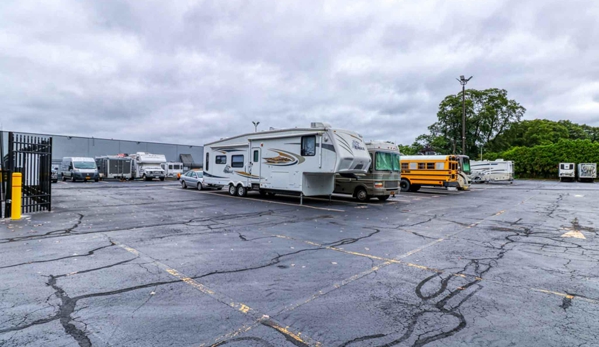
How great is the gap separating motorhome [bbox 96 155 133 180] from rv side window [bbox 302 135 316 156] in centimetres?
2770

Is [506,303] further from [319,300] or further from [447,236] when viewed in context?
[447,236]

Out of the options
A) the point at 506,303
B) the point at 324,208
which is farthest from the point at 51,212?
the point at 506,303

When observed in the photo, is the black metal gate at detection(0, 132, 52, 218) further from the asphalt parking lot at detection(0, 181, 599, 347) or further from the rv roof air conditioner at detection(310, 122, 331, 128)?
the rv roof air conditioner at detection(310, 122, 331, 128)

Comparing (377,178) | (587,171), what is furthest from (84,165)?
(587,171)

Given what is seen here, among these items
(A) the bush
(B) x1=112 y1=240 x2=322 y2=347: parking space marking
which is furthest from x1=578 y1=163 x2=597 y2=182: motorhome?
(B) x1=112 y1=240 x2=322 y2=347: parking space marking

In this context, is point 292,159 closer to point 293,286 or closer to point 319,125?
point 319,125

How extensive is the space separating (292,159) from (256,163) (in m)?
2.47

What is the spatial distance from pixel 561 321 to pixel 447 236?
4.69 m

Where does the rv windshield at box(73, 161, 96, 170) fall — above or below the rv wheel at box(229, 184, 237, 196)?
above

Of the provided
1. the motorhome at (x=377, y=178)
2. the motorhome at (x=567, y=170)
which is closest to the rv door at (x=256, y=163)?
the motorhome at (x=377, y=178)

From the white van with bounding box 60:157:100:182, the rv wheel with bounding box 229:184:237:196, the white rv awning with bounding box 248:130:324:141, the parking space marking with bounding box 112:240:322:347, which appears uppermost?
the white rv awning with bounding box 248:130:324:141

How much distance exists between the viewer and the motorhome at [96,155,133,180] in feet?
116

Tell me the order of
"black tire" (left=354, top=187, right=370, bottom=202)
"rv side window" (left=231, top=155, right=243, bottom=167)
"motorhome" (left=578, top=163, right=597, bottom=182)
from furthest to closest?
"motorhome" (left=578, top=163, right=597, bottom=182)
"rv side window" (left=231, top=155, right=243, bottom=167)
"black tire" (left=354, top=187, right=370, bottom=202)

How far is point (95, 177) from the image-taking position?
31078 mm
